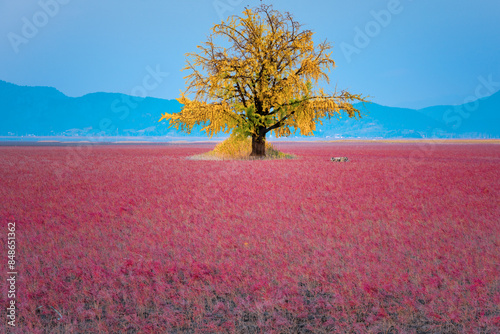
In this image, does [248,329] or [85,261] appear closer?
[248,329]

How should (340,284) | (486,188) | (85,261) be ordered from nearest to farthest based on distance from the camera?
(340,284), (85,261), (486,188)

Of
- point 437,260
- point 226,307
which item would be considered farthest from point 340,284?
point 437,260

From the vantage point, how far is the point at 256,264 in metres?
5.68

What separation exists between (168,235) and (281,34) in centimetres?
2413

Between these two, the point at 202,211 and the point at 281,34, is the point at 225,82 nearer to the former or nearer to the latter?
the point at 281,34

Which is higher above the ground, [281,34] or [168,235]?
[281,34]

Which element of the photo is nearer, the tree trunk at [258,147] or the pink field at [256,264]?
the pink field at [256,264]

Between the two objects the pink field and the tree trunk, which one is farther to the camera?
the tree trunk

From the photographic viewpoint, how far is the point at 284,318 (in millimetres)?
4059

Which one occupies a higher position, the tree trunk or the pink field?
the tree trunk

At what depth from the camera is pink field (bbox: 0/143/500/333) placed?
4.09 meters

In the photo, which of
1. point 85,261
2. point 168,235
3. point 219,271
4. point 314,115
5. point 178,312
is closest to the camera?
point 178,312

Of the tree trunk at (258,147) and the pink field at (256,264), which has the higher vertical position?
the tree trunk at (258,147)

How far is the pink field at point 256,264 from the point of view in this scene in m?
4.09
